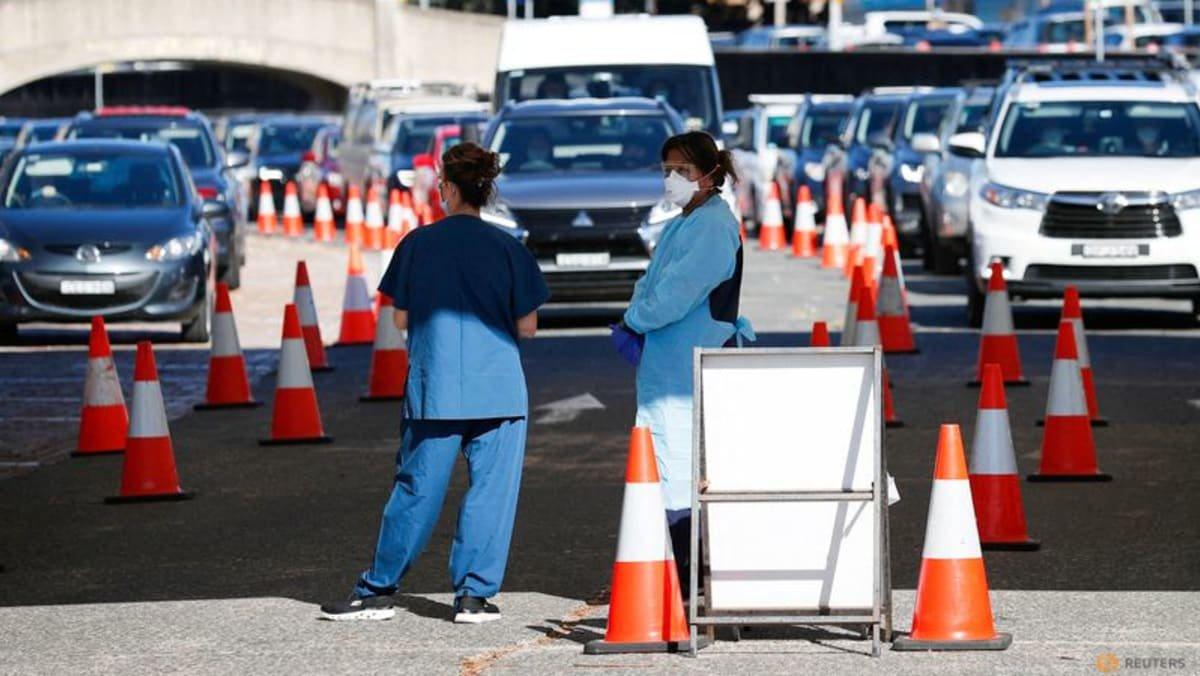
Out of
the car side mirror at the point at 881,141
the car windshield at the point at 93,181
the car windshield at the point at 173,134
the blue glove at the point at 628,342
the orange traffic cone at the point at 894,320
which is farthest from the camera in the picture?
the car side mirror at the point at 881,141

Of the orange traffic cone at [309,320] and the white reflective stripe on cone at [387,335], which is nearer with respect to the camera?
the white reflective stripe on cone at [387,335]

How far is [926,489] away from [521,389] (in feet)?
11.5

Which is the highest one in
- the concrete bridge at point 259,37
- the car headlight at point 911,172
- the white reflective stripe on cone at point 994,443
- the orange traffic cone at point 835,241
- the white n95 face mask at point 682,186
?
the white n95 face mask at point 682,186

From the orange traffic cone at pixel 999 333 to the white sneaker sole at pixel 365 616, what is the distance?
7410 mm

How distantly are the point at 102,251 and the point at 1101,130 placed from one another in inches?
294

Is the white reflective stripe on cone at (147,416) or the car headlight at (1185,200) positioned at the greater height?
the white reflective stripe on cone at (147,416)

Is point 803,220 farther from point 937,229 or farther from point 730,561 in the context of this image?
point 730,561

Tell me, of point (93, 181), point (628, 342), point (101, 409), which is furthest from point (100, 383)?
point (93, 181)

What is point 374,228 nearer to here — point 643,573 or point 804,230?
point 804,230

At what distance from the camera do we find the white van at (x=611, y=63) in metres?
28.2

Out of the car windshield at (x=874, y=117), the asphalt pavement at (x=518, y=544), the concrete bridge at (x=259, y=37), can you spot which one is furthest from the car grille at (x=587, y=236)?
the concrete bridge at (x=259, y=37)

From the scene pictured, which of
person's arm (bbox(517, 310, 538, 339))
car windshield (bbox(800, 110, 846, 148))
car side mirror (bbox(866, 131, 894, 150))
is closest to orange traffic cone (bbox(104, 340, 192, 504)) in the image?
person's arm (bbox(517, 310, 538, 339))

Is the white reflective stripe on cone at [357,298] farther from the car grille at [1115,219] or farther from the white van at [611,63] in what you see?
the white van at [611,63]

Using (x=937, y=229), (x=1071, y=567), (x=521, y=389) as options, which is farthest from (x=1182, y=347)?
(x=521, y=389)
